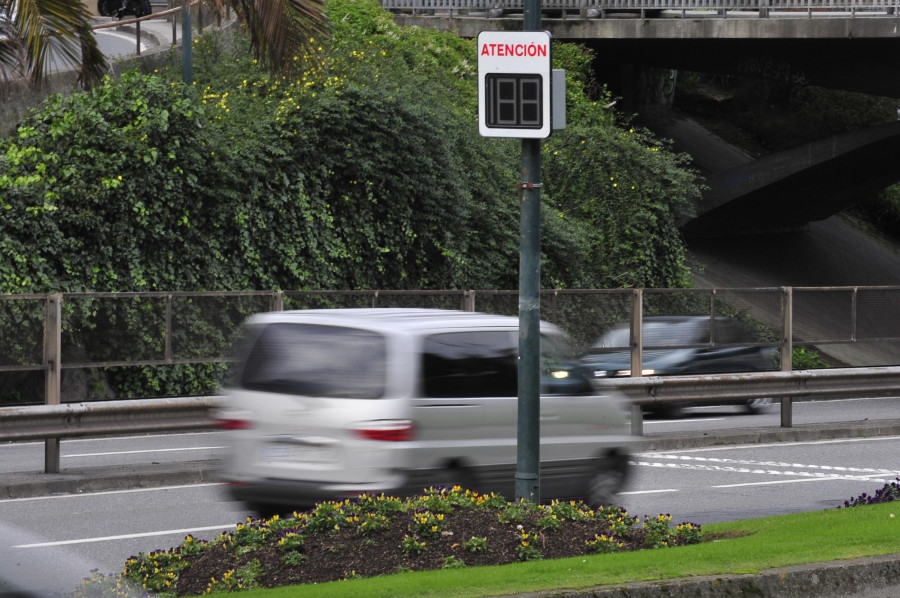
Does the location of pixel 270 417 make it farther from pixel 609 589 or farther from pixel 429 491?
pixel 609 589

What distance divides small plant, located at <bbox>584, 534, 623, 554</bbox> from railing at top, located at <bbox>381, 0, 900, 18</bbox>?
2464cm

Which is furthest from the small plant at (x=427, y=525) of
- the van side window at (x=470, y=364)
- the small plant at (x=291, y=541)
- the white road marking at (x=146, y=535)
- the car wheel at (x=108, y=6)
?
the car wheel at (x=108, y=6)

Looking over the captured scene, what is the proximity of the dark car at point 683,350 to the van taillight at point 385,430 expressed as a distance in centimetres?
933

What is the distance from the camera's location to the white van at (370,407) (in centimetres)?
858

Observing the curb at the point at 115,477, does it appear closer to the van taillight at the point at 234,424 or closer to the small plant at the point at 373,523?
the van taillight at the point at 234,424

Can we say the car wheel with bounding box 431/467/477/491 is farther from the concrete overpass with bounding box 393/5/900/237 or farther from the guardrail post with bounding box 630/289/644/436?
the concrete overpass with bounding box 393/5/900/237

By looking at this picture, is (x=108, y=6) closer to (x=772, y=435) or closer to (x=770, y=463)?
(x=772, y=435)

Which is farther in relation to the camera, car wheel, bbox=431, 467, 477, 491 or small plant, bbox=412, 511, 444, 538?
car wheel, bbox=431, 467, 477, 491

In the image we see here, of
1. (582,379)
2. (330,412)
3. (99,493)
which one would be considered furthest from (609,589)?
(99,493)

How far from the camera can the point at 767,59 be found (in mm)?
33156

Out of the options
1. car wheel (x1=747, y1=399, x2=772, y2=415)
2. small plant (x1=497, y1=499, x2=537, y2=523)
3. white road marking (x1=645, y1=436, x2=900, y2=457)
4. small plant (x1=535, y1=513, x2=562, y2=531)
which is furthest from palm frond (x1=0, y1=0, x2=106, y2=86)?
car wheel (x1=747, y1=399, x2=772, y2=415)

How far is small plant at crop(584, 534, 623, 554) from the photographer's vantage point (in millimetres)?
7469

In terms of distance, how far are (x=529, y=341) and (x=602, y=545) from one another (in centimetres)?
153

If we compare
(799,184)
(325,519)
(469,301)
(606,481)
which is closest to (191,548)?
(325,519)
